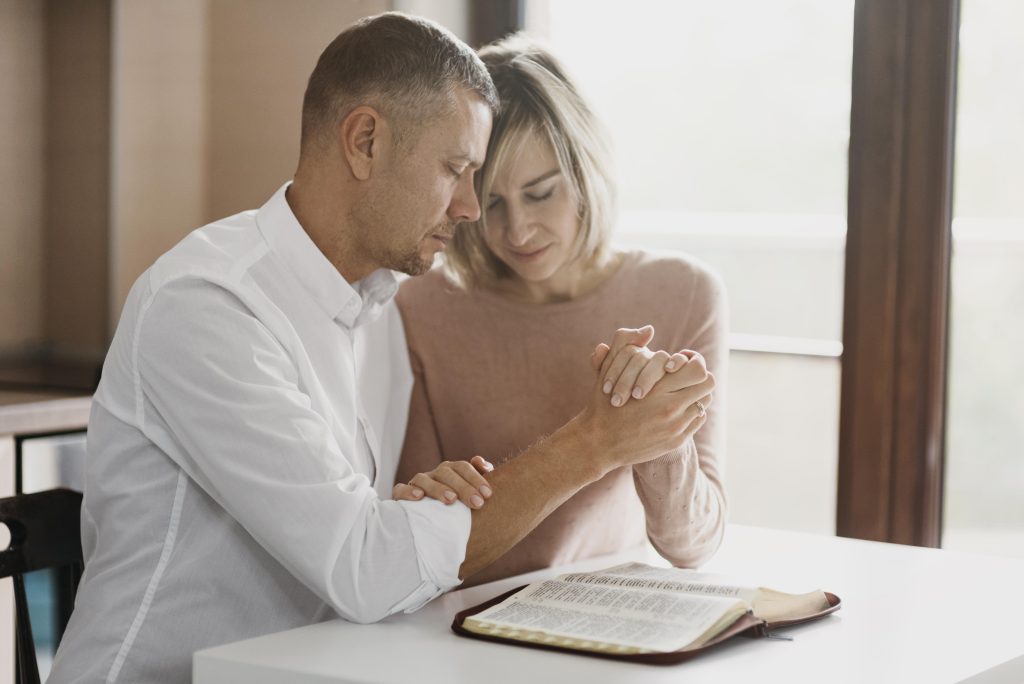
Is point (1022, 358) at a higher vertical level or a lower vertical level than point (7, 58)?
lower

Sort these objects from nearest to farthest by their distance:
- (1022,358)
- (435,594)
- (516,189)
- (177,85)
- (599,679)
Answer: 1. (599,679)
2. (435,594)
3. (516,189)
4. (1022,358)
5. (177,85)

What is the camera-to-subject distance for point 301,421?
1.24m

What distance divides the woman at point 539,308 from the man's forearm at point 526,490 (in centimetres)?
42

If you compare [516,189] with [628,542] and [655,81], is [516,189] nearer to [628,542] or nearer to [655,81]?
[628,542]

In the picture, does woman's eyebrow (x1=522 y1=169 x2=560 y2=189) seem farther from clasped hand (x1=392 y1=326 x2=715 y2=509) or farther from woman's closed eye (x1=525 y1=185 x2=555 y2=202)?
clasped hand (x1=392 y1=326 x2=715 y2=509)

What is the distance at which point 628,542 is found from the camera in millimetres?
1898

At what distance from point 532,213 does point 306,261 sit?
17.6 inches

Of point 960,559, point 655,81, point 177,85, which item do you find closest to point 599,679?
point 960,559

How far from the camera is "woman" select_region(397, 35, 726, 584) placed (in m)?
1.78

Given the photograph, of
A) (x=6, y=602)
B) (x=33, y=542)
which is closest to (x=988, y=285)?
(x=33, y=542)

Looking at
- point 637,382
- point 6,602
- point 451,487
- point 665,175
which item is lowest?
point 6,602

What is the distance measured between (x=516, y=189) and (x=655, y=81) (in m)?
1.08

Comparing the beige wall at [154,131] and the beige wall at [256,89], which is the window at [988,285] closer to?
the beige wall at [256,89]

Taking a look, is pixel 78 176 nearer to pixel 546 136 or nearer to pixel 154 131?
pixel 154 131
